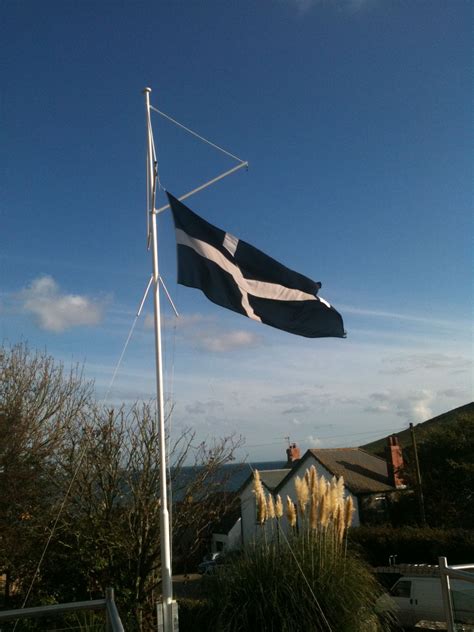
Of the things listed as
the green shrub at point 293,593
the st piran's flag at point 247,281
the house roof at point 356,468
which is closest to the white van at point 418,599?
the green shrub at point 293,593

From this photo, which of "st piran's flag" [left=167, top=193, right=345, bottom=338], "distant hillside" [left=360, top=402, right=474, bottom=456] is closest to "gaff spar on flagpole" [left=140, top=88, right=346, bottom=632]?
"st piran's flag" [left=167, top=193, right=345, bottom=338]

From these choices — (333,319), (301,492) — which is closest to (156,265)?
(333,319)

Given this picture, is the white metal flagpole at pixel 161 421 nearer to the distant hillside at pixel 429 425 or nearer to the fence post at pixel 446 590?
the fence post at pixel 446 590

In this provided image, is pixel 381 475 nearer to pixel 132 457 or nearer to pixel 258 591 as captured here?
pixel 132 457

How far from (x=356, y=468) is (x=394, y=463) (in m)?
2.43

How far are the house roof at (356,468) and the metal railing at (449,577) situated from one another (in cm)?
2964

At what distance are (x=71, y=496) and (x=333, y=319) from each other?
5.58m

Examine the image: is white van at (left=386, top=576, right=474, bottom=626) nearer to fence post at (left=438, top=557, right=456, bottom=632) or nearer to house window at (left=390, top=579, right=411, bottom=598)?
house window at (left=390, top=579, right=411, bottom=598)

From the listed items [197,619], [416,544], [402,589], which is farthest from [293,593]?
[416,544]

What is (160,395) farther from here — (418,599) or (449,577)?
(418,599)

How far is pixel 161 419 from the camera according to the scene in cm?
624

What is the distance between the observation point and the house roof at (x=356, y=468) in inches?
1405

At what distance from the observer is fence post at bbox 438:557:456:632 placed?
15.8 ft

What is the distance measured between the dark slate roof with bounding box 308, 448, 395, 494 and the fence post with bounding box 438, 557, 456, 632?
29.6 meters
